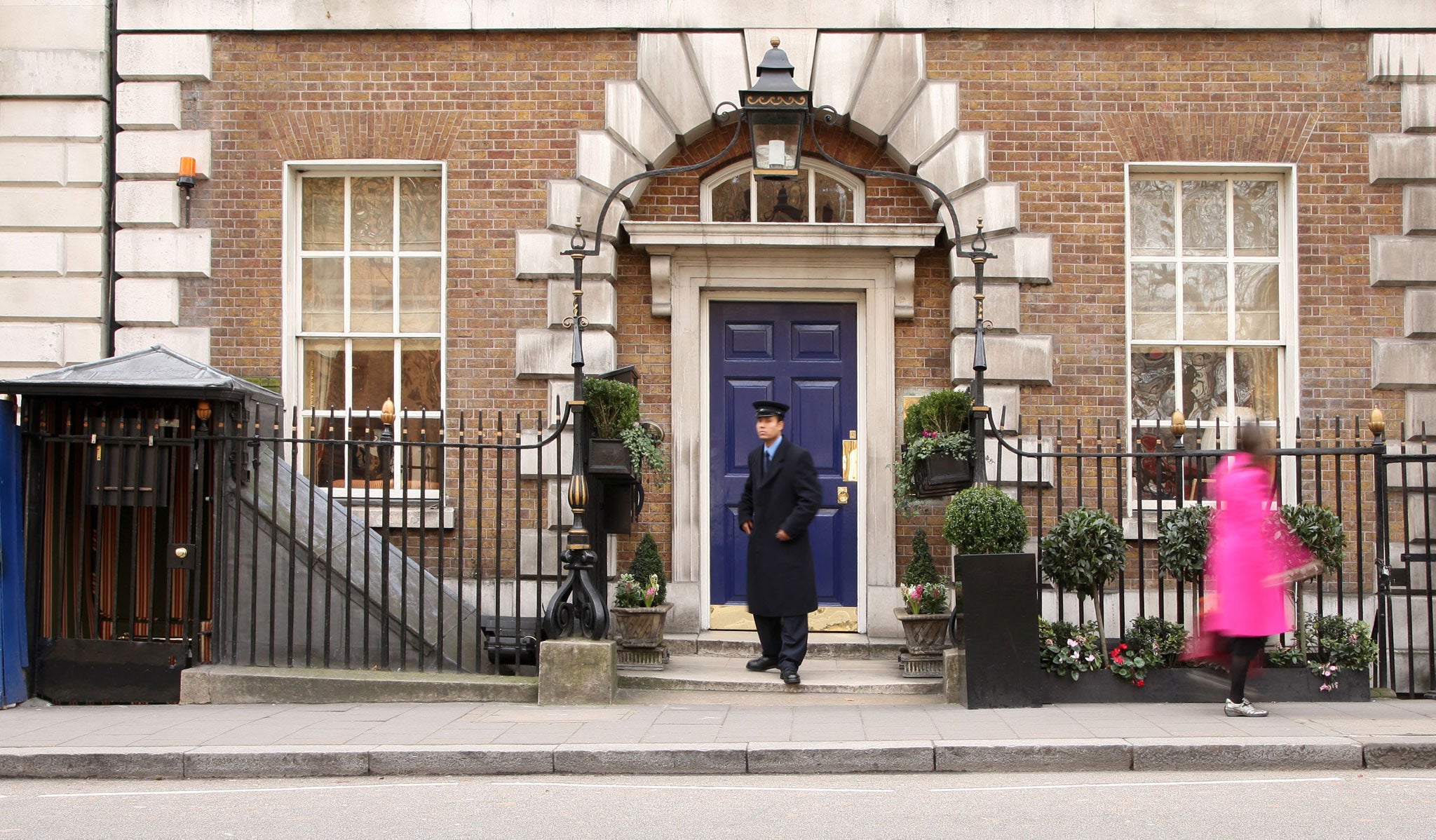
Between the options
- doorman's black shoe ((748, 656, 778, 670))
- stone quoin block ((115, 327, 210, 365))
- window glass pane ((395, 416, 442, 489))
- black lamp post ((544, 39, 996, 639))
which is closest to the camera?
black lamp post ((544, 39, 996, 639))

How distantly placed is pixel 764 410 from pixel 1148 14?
4.44 meters

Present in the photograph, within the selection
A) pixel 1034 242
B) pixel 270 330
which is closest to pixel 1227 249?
pixel 1034 242

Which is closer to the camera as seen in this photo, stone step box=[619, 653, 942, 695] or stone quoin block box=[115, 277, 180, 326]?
stone step box=[619, 653, 942, 695]

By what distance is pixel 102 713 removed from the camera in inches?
297

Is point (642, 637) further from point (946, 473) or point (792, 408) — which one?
point (946, 473)

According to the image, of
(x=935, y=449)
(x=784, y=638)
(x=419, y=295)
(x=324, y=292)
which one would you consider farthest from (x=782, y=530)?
(x=324, y=292)

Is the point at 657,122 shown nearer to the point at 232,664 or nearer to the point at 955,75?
the point at 955,75

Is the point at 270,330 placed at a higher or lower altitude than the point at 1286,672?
higher

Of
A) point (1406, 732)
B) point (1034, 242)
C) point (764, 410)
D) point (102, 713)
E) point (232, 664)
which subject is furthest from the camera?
point (1034, 242)

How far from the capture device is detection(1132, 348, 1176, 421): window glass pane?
9898mm

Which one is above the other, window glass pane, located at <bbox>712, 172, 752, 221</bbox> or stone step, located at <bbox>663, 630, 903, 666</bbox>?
window glass pane, located at <bbox>712, 172, 752, 221</bbox>

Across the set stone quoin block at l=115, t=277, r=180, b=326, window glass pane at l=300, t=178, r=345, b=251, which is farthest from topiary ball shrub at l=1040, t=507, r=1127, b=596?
stone quoin block at l=115, t=277, r=180, b=326

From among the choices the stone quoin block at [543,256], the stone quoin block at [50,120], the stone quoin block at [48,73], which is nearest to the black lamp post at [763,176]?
the stone quoin block at [543,256]

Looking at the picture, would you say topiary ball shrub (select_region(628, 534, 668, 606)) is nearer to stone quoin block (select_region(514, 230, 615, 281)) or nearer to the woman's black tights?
stone quoin block (select_region(514, 230, 615, 281))
